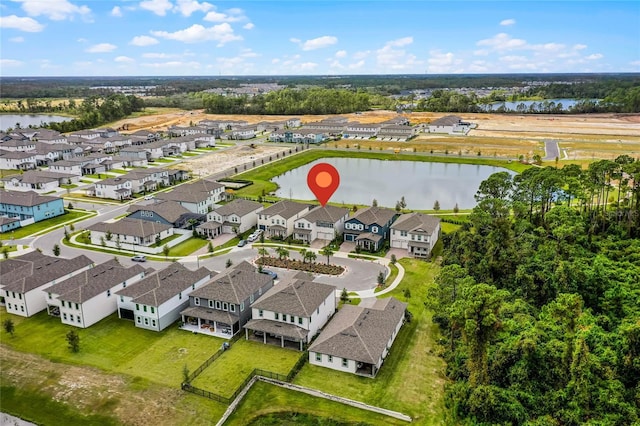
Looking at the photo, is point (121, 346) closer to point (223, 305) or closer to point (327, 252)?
point (223, 305)

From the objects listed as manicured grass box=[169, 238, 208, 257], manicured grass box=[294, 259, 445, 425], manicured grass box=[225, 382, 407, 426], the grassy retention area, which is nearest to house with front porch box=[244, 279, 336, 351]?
manicured grass box=[294, 259, 445, 425]

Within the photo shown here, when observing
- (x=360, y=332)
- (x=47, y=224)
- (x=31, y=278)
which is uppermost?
(x=31, y=278)

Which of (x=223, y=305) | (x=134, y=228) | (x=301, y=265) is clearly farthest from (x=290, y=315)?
(x=134, y=228)

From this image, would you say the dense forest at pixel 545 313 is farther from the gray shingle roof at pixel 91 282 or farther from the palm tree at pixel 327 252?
the gray shingle roof at pixel 91 282

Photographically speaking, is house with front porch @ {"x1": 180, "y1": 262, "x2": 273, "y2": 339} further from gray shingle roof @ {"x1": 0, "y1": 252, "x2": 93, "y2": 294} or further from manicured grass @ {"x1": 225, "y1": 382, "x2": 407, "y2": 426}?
gray shingle roof @ {"x1": 0, "y1": 252, "x2": 93, "y2": 294}

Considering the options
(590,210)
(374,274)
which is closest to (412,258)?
(374,274)

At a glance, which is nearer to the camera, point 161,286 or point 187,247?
point 161,286

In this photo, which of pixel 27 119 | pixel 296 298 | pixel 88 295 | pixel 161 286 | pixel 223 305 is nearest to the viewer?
pixel 296 298
